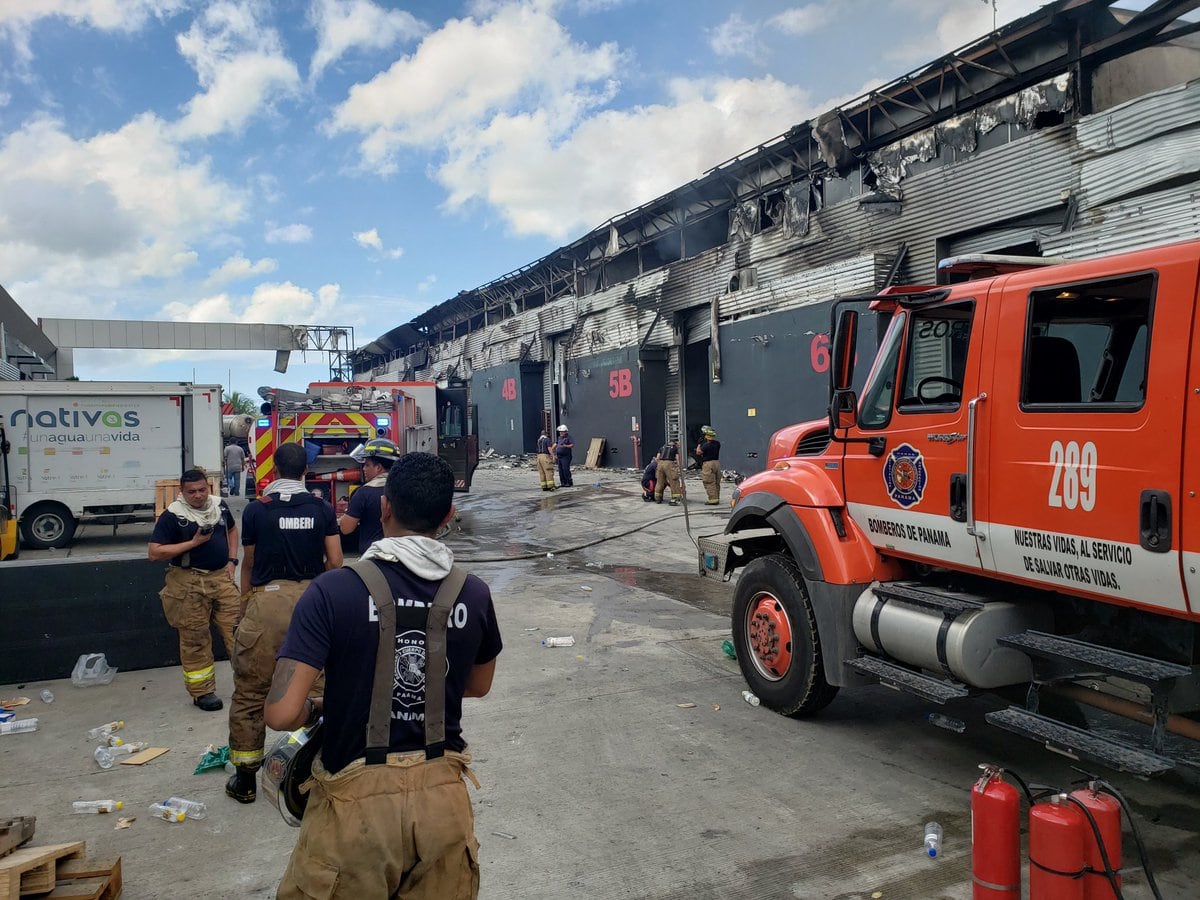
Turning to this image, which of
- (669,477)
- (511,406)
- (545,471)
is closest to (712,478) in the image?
(669,477)

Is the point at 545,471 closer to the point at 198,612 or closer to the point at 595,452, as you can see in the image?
the point at 595,452

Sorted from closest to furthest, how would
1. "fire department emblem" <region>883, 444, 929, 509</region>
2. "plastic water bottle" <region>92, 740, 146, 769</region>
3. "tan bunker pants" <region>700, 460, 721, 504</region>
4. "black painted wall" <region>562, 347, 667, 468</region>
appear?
"fire department emblem" <region>883, 444, 929, 509</region>
"plastic water bottle" <region>92, 740, 146, 769</region>
"tan bunker pants" <region>700, 460, 721, 504</region>
"black painted wall" <region>562, 347, 667, 468</region>

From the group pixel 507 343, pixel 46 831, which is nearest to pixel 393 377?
pixel 507 343

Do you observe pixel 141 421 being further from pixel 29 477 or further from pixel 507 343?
pixel 507 343

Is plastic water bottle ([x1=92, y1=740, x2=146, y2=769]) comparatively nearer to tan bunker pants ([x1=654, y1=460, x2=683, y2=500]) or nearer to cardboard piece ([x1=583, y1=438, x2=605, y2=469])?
tan bunker pants ([x1=654, y1=460, x2=683, y2=500])

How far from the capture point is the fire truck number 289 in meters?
3.58

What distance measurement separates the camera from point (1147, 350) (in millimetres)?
3447

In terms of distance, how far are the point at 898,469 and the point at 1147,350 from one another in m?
1.48

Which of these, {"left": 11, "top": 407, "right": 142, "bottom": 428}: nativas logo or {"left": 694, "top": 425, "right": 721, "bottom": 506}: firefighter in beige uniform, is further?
{"left": 694, "top": 425, "right": 721, "bottom": 506}: firefighter in beige uniform

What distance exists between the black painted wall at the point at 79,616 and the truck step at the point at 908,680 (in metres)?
5.10

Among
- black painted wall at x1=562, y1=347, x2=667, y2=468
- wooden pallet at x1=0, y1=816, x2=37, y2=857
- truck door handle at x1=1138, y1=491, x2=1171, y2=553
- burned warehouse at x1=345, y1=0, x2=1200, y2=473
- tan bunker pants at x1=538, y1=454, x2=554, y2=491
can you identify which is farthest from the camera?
black painted wall at x1=562, y1=347, x2=667, y2=468

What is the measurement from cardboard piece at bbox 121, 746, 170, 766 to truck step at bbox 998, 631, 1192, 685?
487 cm

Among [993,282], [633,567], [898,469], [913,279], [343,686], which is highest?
[913,279]

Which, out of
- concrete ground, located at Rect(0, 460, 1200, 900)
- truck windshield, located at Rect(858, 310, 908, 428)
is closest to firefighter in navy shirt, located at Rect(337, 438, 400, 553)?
concrete ground, located at Rect(0, 460, 1200, 900)
